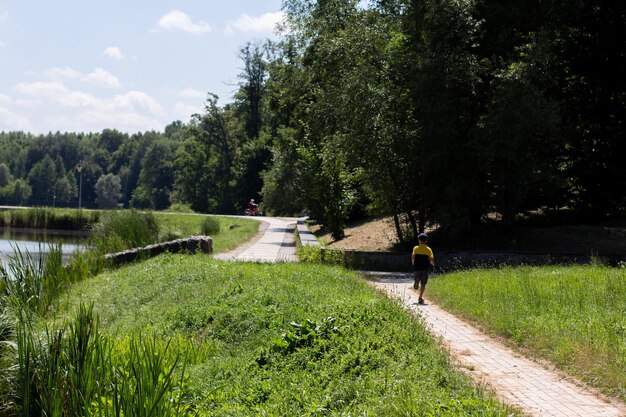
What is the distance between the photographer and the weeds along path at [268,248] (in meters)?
24.2

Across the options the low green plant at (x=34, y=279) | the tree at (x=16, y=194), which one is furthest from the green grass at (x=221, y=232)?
the tree at (x=16, y=194)

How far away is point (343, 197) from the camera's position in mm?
29312

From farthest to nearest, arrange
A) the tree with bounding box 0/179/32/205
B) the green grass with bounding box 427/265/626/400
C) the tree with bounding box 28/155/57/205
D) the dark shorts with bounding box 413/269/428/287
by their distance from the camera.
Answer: the tree with bounding box 28/155/57/205, the tree with bounding box 0/179/32/205, the dark shorts with bounding box 413/269/428/287, the green grass with bounding box 427/265/626/400

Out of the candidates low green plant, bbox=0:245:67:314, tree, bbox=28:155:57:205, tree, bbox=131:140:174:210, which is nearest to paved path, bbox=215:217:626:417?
low green plant, bbox=0:245:67:314

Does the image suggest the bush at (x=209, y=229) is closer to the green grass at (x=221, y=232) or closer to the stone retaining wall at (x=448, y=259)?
the green grass at (x=221, y=232)

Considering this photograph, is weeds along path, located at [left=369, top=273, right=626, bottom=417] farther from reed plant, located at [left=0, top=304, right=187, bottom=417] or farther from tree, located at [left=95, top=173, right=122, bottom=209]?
tree, located at [left=95, top=173, right=122, bottom=209]

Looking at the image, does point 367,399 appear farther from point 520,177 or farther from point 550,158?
point 550,158

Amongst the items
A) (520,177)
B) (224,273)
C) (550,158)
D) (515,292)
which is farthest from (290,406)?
(550,158)

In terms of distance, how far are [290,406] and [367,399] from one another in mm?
769

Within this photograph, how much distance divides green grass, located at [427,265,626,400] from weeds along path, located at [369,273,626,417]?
26cm

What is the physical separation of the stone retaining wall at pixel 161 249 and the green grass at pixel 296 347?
5.89 m

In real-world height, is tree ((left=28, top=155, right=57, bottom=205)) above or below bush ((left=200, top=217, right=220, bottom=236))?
above

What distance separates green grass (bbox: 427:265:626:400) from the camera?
29.5 feet

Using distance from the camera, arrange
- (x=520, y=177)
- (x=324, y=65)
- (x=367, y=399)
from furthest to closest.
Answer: (x=324, y=65) < (x=520, y=177) < (x=367, y=399)
